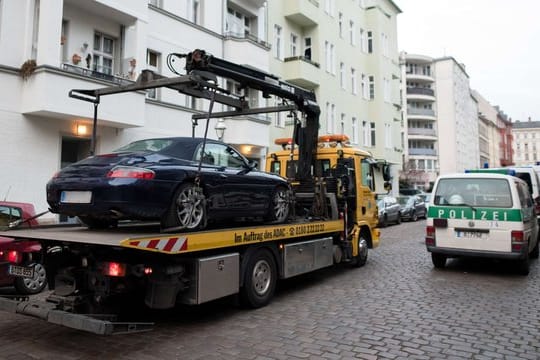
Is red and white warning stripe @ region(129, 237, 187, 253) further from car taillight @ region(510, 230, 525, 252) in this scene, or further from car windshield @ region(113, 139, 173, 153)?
car taillight @ region(510, 230, 525, 252)

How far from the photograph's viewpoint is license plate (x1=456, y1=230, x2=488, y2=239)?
885 centimetres

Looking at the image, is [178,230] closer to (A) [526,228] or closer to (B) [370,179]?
(B) [370,179]

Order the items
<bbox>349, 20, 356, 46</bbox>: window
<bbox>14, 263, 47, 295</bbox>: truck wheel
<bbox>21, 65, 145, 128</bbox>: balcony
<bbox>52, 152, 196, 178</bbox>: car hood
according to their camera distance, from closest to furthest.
A: <bbox>52, 152, 196, 178</bbox>: car hood, <bbox>14, 263, 47, 295</bbox>: truck wheel, <bbox>21, 65, 145, 128</bbox>: balcony, <bbox>349, 20, 356, 46</bbox>: window

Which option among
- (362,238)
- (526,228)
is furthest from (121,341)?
(526,228)

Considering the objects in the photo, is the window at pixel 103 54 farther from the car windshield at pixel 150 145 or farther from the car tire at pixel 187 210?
the car tire at pixel 187 210

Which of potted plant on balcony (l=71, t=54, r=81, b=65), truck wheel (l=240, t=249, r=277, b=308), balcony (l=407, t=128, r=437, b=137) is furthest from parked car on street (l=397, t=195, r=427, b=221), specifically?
balcony (l=407, t=128, r=437, b=137)

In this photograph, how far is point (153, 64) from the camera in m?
16.2

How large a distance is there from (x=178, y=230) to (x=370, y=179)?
629cm

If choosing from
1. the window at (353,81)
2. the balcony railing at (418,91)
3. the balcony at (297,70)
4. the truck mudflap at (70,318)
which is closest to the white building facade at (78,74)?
the balcony at (297,70)

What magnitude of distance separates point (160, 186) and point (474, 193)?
6850 mm

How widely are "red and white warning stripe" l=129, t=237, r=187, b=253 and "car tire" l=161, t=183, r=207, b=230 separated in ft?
1.69

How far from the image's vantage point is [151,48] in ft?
51.4

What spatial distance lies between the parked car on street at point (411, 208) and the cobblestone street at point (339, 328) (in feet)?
54.9

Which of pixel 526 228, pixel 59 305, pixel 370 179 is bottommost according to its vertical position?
pixel 59 305
